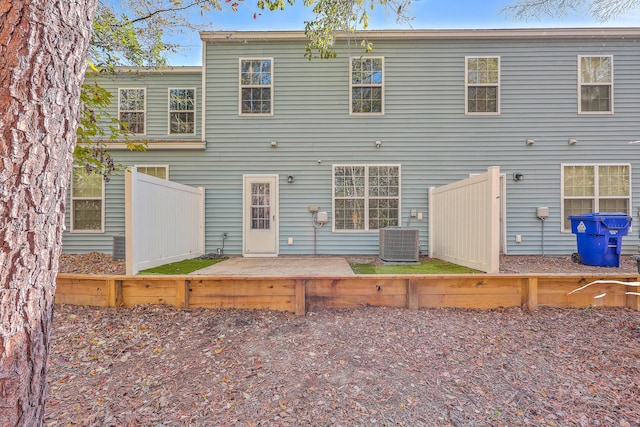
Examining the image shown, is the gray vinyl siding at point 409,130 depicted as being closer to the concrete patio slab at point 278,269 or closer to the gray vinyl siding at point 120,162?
the gray vinyl siding at point 120,162

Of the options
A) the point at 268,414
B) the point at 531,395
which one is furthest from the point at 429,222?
the point at 268,414

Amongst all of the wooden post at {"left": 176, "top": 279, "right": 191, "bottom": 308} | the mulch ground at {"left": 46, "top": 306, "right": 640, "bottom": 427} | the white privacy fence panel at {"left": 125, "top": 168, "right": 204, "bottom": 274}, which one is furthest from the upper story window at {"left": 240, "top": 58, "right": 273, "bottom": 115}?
the mulch ground at {"left": 46, "top": 306, "right": 640, "bottom": 427}

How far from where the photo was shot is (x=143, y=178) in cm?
397

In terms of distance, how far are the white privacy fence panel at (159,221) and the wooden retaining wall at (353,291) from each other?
385 millimetres

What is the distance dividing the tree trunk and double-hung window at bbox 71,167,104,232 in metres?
7.05

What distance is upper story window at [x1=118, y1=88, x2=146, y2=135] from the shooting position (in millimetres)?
7383

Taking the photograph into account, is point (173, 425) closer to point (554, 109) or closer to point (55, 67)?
point (55, 67)

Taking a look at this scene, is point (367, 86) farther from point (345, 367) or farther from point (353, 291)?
point (345, 367)

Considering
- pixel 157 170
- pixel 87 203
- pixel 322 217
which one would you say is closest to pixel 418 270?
pixel 322 217

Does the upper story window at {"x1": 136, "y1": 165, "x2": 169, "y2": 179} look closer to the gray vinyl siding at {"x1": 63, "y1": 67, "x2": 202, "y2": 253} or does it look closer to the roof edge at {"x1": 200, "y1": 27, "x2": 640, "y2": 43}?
the gray vinyl siding at {"x1": 63, "y1": 67, "x2": 202, "y2": 253}

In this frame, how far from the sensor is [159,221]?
4.48 metres

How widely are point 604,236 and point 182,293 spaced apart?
22.4ft

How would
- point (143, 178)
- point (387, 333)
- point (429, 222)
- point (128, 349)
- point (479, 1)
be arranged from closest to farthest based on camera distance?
point (128, 349) → point (387, 333) → point (143, 178) → point (479, 1) → point (429, 222)

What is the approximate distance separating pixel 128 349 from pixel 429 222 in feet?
18.6
